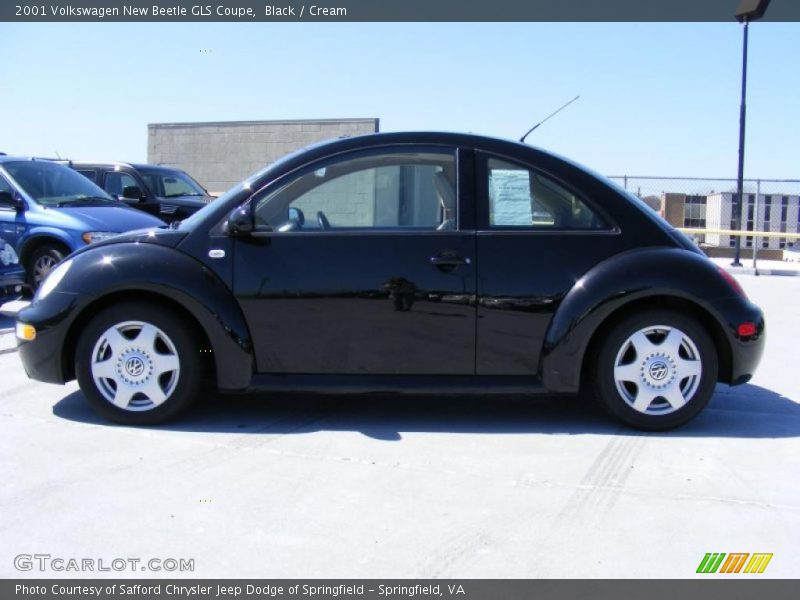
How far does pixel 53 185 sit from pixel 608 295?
24.7ft

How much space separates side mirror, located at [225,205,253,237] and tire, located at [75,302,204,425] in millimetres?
566

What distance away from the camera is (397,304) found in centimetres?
442

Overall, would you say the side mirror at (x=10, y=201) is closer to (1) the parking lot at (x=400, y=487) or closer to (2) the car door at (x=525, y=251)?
(1) the parking lot at (x=400, y=487)

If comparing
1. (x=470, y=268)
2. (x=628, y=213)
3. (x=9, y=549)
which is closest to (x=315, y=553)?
(x=9, y=549)

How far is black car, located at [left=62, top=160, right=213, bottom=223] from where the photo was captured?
1218 cm

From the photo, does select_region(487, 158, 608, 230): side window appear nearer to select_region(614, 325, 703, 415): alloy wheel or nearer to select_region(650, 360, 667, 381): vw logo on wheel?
select_region(614, 325, 703, 415): alloy wheel

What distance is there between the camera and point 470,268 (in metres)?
4.45

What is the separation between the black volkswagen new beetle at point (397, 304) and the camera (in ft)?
14.5

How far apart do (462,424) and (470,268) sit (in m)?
0.96

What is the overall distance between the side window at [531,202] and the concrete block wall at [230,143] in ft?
64.0

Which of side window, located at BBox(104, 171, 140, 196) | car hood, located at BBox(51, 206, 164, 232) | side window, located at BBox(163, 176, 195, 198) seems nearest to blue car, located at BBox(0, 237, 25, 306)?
car hood, located at BBox(51, 206, 164, 232)

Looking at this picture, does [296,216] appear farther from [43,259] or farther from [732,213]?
[732,213]

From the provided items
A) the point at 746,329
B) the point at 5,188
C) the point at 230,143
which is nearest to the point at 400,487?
the point at 746,329
